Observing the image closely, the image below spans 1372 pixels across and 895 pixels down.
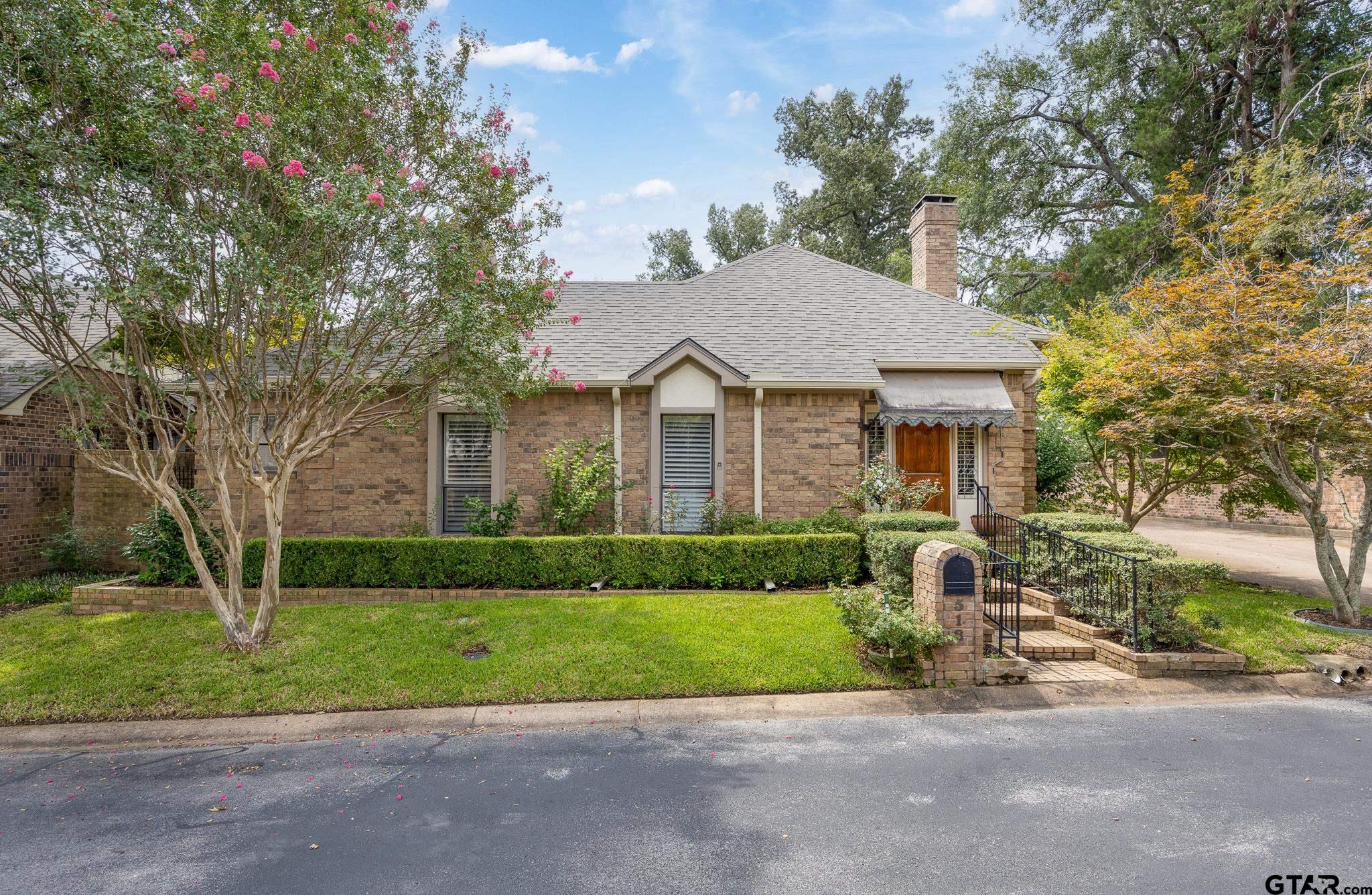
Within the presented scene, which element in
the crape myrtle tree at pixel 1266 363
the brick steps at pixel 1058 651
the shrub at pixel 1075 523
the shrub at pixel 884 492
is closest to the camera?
the brick steps at pixel 1058 651

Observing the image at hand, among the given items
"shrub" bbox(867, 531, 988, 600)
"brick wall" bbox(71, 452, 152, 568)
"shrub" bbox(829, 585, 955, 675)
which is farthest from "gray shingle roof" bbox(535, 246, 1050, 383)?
"brick wall" bbox(71, 452, 152, 568)

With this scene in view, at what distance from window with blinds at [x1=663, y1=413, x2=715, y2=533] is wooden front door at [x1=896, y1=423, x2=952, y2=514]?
12.6 feet

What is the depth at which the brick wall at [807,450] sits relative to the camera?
11.8 m

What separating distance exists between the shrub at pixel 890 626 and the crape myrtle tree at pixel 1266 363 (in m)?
5.05

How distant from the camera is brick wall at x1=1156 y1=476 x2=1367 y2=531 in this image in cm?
1702

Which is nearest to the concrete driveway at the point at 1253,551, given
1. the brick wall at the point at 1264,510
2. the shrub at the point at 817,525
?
the brick wall at the point at 1264,510

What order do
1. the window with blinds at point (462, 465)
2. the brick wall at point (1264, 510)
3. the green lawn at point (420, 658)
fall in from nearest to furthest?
the green lawn at point (420, 658) → the window with blinds at point (462, 465) → the brick wall at point (1264, 510)

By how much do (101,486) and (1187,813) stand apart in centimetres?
1684

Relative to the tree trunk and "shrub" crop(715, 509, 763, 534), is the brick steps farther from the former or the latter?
the tree trunk

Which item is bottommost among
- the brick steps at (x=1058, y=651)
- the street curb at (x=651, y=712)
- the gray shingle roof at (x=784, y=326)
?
the street curb at (x=651, y=712)

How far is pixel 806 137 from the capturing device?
34.1 m

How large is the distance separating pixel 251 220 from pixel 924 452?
11.3 meters

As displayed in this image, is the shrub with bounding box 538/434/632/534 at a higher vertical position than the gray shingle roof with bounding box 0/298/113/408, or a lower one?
lower

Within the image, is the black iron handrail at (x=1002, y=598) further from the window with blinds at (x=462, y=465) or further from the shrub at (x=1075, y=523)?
the window with blinds at (x=462, y=465)
